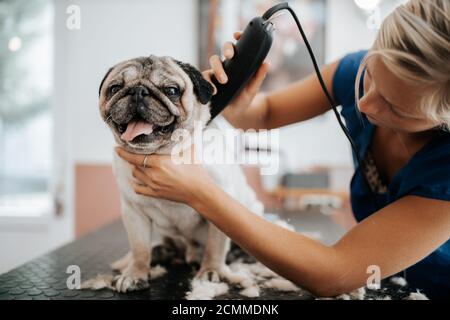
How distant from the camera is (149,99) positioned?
1.88 ft

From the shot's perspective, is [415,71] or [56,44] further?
[56,44]

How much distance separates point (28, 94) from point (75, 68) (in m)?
0.11

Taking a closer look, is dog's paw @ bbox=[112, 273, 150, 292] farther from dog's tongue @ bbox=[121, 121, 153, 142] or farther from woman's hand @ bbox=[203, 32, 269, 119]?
woman's hand @ bbox=[203, 32, 269, 119]

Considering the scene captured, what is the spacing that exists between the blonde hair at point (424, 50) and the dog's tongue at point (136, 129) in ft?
1.16

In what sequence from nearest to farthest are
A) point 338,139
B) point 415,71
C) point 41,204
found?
point 415,71 < point 41,204 < point 338,139

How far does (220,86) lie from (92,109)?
0.33 meters

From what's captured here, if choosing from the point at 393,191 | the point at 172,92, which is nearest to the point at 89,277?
the point at 172,92

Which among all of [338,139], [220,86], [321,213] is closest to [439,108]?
[220,86]

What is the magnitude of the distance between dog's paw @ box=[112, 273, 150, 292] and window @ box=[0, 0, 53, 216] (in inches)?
9.9

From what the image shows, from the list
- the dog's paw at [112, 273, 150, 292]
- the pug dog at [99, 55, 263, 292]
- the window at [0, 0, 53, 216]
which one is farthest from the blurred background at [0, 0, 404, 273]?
the dog's paw at [112, 273, 150, 292]

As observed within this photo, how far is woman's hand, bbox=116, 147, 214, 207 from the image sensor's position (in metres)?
0.58
